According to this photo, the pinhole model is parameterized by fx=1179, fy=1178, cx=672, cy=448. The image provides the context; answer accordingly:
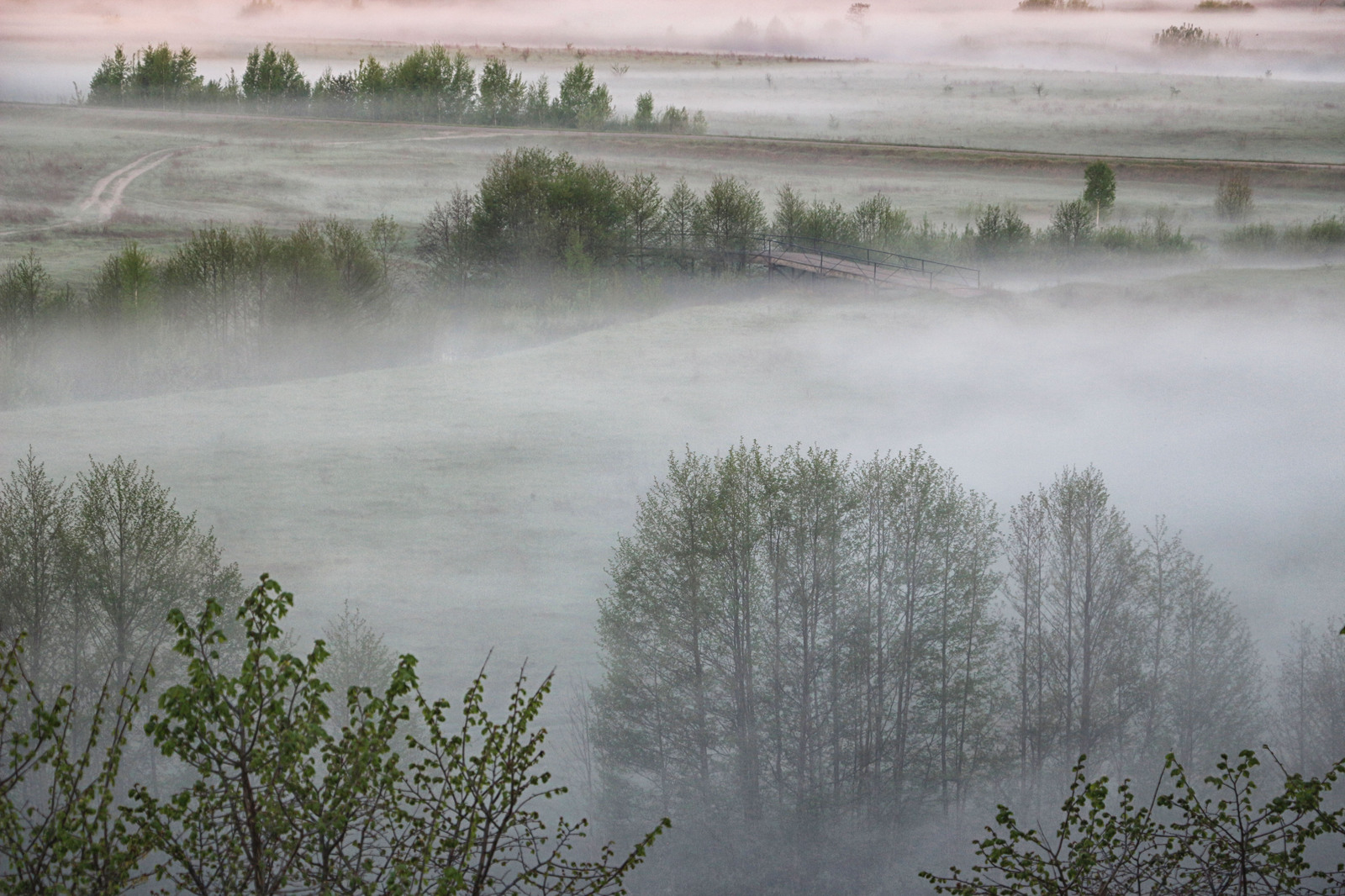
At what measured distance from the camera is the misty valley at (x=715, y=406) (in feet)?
83.7

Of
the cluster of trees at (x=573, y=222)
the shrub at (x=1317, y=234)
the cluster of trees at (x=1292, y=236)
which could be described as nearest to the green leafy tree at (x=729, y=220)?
the cluster of trees at (x=573, y=222)

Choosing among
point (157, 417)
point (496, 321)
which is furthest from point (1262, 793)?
point (157, 417)

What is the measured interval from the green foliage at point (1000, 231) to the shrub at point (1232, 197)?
535cm

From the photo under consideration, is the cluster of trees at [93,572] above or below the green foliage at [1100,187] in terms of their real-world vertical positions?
below

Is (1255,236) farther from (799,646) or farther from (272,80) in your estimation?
(272,80)

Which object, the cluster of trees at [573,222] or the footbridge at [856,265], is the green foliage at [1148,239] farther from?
the cluster of trees at [573,222]

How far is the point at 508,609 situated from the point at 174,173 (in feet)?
46.9

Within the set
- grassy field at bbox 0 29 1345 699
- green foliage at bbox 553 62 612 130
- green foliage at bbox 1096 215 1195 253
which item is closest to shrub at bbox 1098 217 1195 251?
green foliage at bbox 1096 215 1195 253

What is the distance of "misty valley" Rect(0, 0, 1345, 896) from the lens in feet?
83.7

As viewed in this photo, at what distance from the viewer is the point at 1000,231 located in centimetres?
3659

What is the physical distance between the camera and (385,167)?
3372 cm

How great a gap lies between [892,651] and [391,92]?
20585 mm

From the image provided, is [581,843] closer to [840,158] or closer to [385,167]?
[385,167]

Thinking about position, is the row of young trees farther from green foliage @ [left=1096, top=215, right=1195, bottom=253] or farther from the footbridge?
the footbridge
